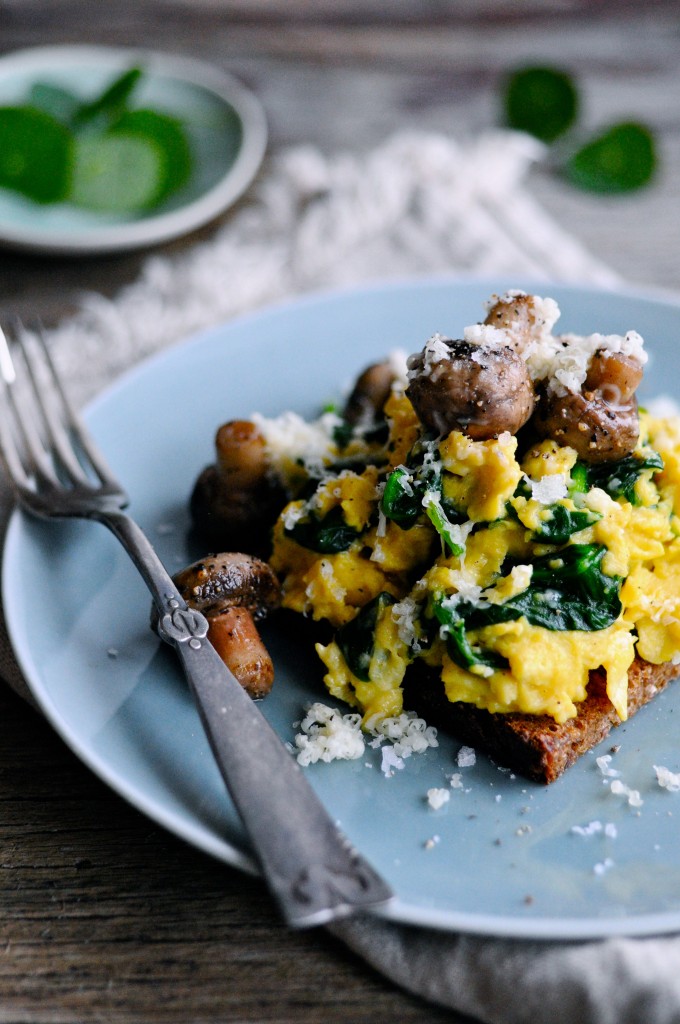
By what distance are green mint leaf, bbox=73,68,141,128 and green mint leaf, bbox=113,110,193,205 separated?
66mm

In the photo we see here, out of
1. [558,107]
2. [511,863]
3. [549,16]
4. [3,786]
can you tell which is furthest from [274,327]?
[549,16]

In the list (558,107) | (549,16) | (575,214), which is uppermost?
(549,16)

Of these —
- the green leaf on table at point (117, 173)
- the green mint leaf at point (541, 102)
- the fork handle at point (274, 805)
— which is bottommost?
the fork handle at point (274, 805)

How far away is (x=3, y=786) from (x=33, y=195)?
3657 millimetres

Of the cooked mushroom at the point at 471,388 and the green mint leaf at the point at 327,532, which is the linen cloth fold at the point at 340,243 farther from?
the cooked mushroom at the point at 471,388

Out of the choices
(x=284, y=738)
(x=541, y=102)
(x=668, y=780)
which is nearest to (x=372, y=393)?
(x=284, y=738)

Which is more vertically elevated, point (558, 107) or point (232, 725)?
point (558, 107)

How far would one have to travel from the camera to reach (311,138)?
6883 mm

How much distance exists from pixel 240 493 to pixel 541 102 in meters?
4.53

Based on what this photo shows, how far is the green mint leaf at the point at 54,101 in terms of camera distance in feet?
20.3

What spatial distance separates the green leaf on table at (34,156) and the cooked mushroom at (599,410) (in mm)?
3610

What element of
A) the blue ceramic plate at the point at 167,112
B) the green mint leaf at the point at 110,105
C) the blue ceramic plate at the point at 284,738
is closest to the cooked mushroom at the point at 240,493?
the blue ceramic plate at the point at 284,738

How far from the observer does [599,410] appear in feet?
10.5

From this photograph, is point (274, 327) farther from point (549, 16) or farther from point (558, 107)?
point (549, 16)
